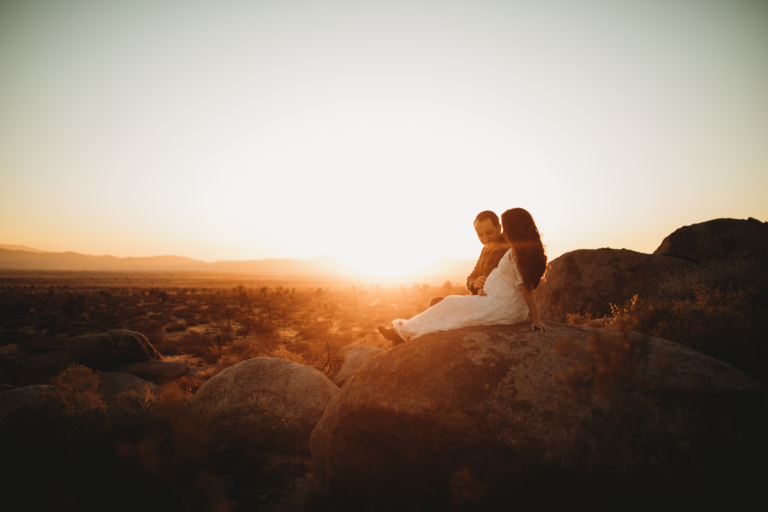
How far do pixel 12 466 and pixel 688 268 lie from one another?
1469cm

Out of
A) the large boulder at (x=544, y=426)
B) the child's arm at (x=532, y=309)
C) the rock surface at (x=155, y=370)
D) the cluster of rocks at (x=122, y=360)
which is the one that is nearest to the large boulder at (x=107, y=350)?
the cluster of rocks at (x=122, y=360)

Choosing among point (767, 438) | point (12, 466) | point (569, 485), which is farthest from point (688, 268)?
point (12, 466)

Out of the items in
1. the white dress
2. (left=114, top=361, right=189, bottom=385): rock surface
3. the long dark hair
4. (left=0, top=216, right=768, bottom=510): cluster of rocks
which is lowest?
(left=114, top=361, right=189, bottom=385): rock surface

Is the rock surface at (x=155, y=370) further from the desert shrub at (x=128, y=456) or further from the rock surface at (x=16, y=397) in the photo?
the desert shrub at (x=128, y=456)

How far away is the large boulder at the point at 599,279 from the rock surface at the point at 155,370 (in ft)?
38.6

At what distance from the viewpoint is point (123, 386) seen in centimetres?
749

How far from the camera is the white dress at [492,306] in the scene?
4.16 metres

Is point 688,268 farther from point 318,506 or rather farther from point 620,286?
point 318,506

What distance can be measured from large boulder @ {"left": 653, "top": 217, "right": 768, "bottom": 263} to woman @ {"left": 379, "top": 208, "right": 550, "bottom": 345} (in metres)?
9.59

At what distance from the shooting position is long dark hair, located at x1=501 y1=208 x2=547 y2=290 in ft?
13.1

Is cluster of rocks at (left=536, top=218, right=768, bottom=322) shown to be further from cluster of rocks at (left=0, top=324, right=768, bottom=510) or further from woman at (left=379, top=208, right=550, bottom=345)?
cluster of rocks at (left=0, top=324, right=768, bottom=510)

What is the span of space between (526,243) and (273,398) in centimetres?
490

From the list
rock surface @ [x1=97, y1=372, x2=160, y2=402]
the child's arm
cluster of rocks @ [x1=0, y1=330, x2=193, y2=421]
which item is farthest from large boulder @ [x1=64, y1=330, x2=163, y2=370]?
the child's arm

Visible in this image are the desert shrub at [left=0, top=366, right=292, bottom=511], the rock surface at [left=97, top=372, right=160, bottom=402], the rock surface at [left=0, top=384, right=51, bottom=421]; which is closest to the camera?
the desert shrub at [left=0, top=366, right=292, bottom=511]
